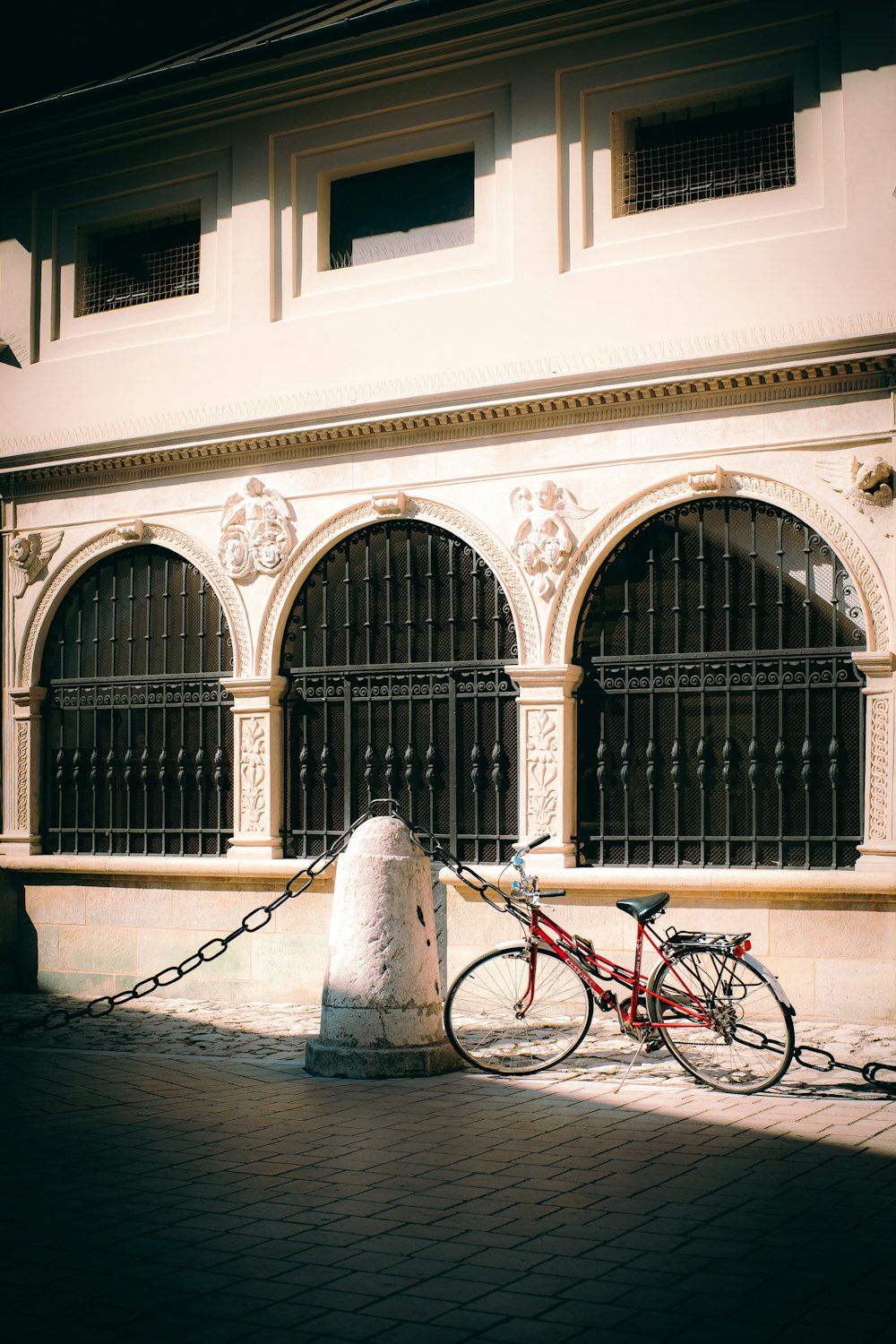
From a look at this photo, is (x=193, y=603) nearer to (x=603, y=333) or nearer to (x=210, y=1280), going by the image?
(x=603, y=333)

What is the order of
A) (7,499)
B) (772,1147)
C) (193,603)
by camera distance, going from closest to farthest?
(772,1147) < (193,603) < (7,499)

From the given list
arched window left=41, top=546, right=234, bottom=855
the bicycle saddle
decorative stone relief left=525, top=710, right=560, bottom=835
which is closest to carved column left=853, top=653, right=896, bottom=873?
decorative stone relief left=525, top=710, right=560, bottom=835

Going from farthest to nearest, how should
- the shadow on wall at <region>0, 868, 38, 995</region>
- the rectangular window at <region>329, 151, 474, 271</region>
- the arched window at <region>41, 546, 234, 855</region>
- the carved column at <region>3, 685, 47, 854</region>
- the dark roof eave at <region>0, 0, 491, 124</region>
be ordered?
the carved column at <region>3, 685, 47, 854</region>
the shadow on wall at <region>0, 868, 38, 995</region>
the arched window at <region>41, 546, 234, 855</region>
the rectangular window at <region>329, 151, 474, 271</region>
the dark roof eave at <region>0, 0, 491, 124</region>

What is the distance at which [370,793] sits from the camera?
11.7 metres

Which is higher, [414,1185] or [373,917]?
[373,917]

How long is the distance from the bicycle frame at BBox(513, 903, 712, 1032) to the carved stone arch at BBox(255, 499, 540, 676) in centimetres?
297

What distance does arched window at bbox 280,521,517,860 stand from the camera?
1123 centimetres

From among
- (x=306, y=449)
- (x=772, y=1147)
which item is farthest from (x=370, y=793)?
(x=772, y=1147)

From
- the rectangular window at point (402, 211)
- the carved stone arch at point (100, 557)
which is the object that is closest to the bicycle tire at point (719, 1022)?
the carved stone arch at point (100, 557)

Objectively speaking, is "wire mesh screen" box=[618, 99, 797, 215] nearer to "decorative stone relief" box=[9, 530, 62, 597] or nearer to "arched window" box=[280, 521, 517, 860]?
"arched window" box=[280, 521, 517, 860]

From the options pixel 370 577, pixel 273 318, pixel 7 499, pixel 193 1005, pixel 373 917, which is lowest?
pixel 193 1005

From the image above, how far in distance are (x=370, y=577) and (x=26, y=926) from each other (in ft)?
14.9

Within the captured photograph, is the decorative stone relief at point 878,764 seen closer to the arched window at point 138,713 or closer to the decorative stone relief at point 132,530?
the arched window at point 138,713

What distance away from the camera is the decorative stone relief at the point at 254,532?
12.0 metres
